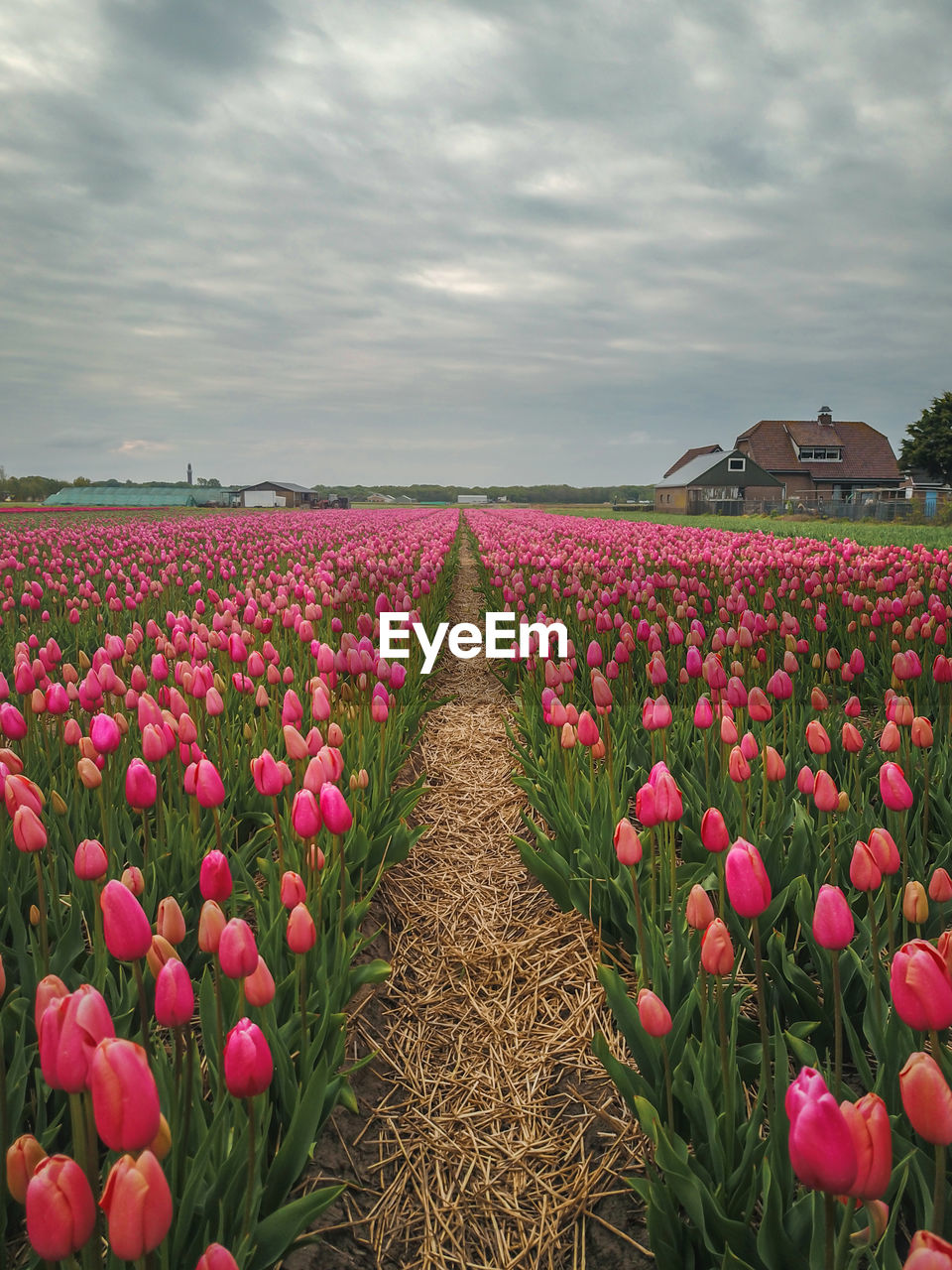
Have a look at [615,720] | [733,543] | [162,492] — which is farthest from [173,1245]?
[162,492]

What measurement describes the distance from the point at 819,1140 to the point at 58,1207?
3.78 ft

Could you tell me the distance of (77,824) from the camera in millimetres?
3367

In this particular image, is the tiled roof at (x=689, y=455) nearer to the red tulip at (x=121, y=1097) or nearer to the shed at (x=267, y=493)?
the shed at (x=267, y=493)

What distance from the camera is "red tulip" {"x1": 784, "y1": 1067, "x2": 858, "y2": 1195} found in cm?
114

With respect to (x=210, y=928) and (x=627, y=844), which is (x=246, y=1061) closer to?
(x=210, y=928)

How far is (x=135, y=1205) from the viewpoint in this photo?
113 cm

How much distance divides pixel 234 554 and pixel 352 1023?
42.9 ft

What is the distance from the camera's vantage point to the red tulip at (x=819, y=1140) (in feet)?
3.74

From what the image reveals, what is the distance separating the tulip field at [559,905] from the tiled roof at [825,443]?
2658 inches

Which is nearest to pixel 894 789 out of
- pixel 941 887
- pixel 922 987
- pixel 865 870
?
pixel 941 887

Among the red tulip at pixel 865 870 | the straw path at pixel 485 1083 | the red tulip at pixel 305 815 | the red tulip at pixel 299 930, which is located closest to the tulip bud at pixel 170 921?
the red tulip at pixel 299 930

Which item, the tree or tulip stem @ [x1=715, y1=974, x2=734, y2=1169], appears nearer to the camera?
tulip stem @ [x1=715, y1=974, x2=734, y2=1169]

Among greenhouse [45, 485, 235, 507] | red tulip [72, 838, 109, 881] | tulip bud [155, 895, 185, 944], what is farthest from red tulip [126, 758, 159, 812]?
greenhouse [45, 485, 235, 507]

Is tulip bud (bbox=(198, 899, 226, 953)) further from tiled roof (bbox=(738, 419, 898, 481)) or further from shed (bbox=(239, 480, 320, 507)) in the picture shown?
shed (bbox=(239, 480, 320, 507))
